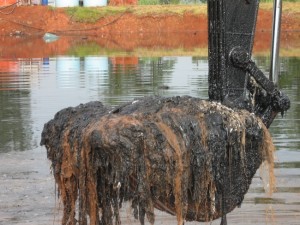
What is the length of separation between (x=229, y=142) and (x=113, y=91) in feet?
52.9

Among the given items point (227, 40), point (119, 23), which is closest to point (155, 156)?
point (227, 40)

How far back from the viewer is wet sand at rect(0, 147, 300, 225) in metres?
8.21

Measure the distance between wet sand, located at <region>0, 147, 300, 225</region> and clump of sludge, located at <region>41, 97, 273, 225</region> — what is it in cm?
256

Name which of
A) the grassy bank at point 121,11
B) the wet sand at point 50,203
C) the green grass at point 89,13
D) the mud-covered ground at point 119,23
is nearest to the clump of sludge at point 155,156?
the wet sand at point 50,203

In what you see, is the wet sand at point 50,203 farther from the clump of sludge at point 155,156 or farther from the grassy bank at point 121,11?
the grassy bank at point 121,11

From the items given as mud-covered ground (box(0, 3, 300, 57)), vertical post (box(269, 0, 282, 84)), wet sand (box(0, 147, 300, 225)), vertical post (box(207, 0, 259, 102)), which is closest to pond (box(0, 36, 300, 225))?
wet sand (box(0, 147, 300, 225))

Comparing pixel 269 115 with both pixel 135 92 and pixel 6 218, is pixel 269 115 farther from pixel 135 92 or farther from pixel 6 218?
pixel 135 92

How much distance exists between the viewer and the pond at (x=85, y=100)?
8.88 metres

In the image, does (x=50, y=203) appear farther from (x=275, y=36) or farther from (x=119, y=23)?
(x=119, y=23)

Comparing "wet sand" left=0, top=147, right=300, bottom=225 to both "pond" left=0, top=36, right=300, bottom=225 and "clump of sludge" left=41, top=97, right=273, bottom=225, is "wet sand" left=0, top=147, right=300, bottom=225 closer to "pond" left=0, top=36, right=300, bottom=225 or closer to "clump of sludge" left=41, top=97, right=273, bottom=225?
"pond" left=0, top=36, right=300, bottom=225

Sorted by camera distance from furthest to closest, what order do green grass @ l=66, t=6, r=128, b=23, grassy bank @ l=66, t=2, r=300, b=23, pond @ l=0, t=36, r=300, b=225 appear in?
green grass @ l=66, t=6, r=128, b=23 < grassy bank @ l=66, t=2, r=300, b=23 < pond @ l=0, t=36, r=300, b=225

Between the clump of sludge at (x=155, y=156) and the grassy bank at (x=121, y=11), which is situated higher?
the grassy bank at (x=121, y=11)

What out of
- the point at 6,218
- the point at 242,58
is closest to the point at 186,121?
the point at 242,58

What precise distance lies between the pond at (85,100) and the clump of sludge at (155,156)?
4.28 ft
